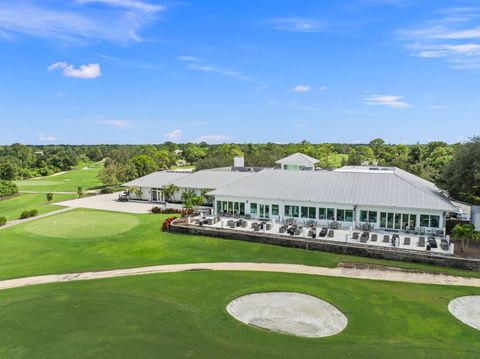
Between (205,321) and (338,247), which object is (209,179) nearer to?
(338,247)

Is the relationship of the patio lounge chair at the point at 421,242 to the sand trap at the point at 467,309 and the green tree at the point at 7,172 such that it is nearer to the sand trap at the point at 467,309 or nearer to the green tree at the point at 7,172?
the sand trap at the point at 467,309

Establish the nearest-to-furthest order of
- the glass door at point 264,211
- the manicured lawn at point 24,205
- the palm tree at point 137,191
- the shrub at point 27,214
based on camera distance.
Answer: the glass door at point 264,211 → the shrub at point 27,214 → the manicured lawn at point 24,205 → the palm tree at point 137,191

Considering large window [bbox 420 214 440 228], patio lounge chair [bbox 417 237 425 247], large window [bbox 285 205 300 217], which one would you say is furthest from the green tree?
patio lounge chair [bbox 417 237 425 247]

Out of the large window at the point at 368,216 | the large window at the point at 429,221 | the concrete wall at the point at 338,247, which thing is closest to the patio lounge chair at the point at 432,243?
the concrete wall at the point at 338,247

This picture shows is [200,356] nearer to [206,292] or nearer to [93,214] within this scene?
[206,292]

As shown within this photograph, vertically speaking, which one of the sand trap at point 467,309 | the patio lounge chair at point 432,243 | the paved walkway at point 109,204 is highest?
the patio lounge chair at point 432,243

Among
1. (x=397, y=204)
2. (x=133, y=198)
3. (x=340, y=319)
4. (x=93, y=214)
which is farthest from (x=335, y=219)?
(x=133, y=198)

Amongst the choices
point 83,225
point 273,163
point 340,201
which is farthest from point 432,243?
point 273,163
